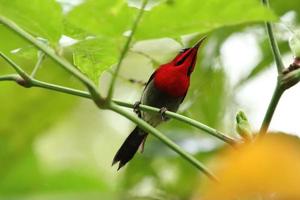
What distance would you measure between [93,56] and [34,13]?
0.77ft

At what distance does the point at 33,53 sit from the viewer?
4.08 feet

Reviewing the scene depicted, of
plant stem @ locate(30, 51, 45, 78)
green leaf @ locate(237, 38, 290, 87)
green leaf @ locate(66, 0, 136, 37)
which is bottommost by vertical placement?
plant stem @ locate(30, 51, 45, 78)

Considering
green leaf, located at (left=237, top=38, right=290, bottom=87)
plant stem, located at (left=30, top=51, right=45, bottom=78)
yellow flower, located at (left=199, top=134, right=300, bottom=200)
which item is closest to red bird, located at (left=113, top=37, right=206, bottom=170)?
green leaf, located at (left=237, top=38, right=290, bottom=87)

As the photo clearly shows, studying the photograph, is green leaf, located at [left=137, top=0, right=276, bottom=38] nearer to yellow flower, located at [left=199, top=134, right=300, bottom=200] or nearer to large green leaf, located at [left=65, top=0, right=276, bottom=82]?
large green leaf, located at [left=65, top=0, right=276, bottom=82]

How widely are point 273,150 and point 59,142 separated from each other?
354 cm

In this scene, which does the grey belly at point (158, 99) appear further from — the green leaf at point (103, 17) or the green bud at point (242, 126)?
the green leaf at point (103, 17)

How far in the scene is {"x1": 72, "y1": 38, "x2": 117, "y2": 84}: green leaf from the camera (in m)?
0.94

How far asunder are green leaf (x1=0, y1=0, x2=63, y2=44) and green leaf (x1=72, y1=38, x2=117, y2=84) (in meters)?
0.07

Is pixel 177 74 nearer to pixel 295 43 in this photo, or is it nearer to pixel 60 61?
pixel 295 43

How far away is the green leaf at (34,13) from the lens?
86 cm

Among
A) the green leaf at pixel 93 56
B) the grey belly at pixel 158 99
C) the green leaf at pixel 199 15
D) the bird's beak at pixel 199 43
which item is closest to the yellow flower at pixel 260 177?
the green leaf at pixel 199 15

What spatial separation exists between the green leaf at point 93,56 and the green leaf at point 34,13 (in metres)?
0.07

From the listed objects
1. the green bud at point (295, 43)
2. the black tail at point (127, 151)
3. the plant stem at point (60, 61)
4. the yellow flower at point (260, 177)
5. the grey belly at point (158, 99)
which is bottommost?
the black tail at point (127, 151)

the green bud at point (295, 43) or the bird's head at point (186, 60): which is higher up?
the green bud at point (295, 43)
